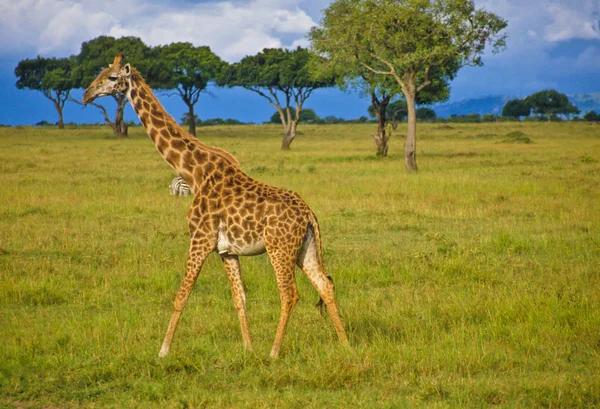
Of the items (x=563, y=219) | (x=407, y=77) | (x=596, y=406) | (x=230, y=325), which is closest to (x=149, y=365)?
(x=230, y=325)

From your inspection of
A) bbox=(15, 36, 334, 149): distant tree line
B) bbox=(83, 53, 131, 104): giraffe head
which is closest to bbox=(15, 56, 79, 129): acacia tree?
bbox=(15, 36, 334, 149): distant tree line

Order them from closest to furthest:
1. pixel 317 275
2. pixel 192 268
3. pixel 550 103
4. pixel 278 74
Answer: pixel 192 268
pixel 317 275
pixel 278 74
pixel 550 103

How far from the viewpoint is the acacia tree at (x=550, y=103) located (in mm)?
104500

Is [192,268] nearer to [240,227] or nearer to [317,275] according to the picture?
[240,227]

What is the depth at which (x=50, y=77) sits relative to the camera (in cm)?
6881

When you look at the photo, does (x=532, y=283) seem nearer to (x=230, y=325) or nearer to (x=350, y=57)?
(x=230, y=325)

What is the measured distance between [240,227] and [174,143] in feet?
4.25

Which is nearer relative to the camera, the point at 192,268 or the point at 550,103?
the point at 192,268

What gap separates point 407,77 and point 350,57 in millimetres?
2800

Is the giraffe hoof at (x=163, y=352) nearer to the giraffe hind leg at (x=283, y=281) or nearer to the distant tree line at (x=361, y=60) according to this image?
the giraffe hind leg at (x=283, y=281)

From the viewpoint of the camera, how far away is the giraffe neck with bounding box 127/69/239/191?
7332 mm

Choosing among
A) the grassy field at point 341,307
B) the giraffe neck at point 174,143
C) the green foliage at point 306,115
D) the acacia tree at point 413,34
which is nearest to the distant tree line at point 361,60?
the acacia tree at point 413,34

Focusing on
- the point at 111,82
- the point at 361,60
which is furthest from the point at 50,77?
the point at 111,82

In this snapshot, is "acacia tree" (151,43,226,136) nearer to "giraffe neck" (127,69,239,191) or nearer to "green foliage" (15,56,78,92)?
"green foliage" (15,56,78,92)
